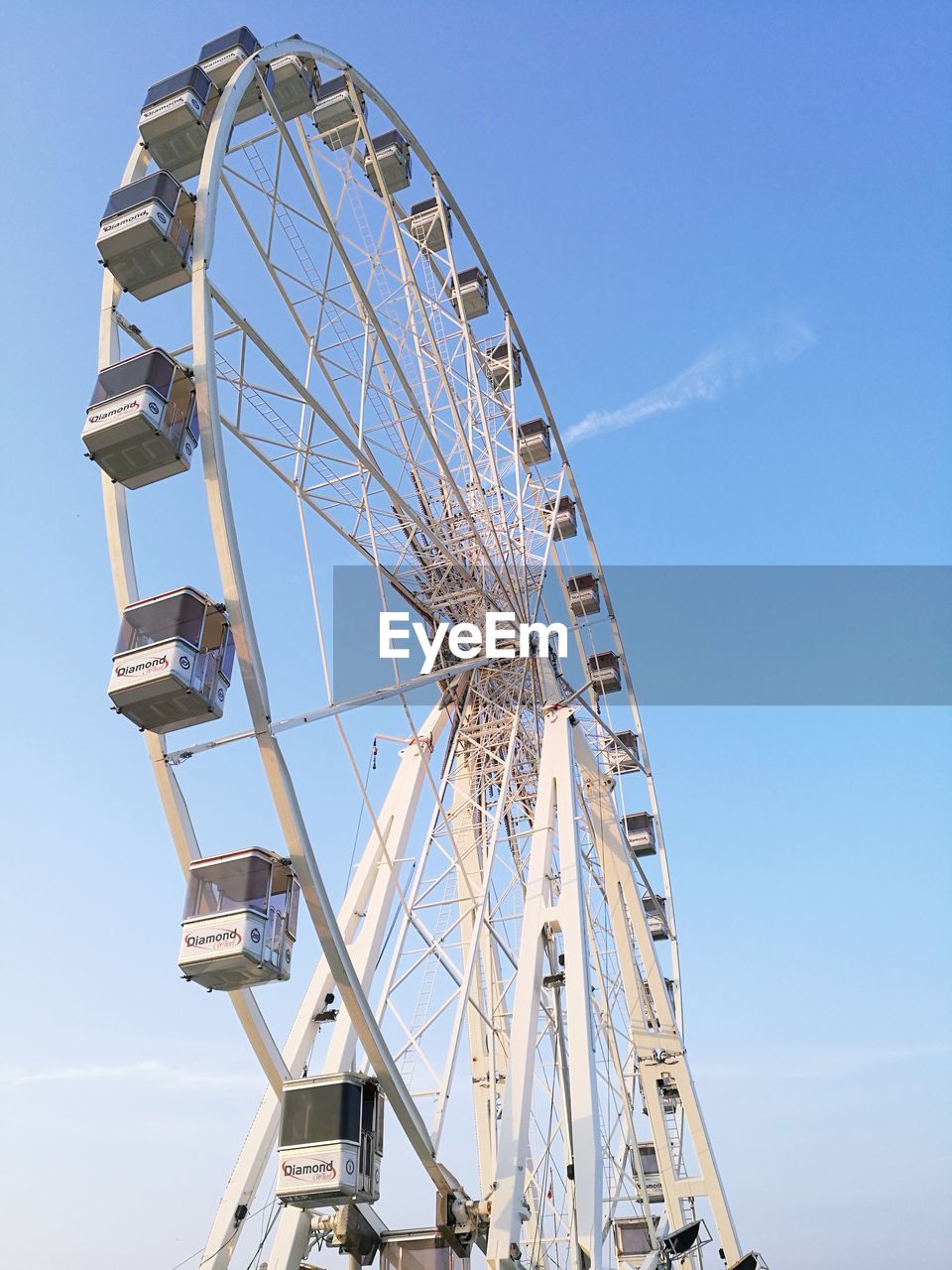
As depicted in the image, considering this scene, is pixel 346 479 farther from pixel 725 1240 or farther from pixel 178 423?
pixel 725 1240

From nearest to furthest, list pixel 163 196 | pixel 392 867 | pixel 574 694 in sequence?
pixel 163 196
pixel 392 867
pixel 574 694

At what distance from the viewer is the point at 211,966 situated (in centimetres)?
966

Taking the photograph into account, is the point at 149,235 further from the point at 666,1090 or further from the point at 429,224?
the point at 666,1090

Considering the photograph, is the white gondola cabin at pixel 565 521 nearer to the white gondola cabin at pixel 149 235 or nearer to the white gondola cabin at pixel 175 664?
the white gondola cabin at pixel 149 235

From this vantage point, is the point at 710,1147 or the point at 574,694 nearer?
the point at 574,694

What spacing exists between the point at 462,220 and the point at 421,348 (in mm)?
3359

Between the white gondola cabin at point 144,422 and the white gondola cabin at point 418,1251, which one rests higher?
the white gondola cabin at point 144,422

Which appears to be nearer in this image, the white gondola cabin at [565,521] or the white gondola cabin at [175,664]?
the white gondola cabin at [175,664]

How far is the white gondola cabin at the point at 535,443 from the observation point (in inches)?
872

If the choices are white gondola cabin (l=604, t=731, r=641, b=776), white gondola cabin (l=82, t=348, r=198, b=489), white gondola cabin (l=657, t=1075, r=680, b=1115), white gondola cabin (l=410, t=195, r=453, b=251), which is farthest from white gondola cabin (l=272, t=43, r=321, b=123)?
white gondola cabin (l=657, t=1075, r=680, b=1115)

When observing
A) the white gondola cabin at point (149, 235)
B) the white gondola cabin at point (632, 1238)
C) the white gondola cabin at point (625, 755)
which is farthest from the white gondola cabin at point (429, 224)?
the white gondola cabin at point (632, 1238)

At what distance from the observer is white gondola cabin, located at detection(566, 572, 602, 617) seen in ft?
80.0

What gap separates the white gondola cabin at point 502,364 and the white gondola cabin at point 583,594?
15.9 ft

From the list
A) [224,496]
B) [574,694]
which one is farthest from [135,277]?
[574,694]
